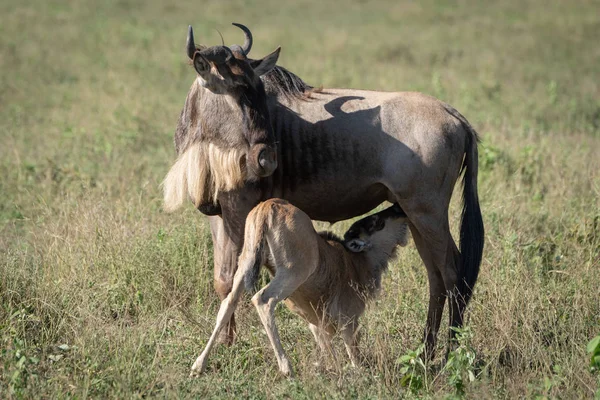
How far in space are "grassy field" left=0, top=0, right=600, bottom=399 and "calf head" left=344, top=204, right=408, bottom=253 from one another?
1.71 feet

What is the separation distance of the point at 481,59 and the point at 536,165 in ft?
26.7

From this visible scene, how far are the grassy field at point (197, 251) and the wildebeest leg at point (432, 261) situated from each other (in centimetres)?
17

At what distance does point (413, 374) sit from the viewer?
4.46m

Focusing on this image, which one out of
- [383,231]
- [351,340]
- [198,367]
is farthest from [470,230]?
[198,367]

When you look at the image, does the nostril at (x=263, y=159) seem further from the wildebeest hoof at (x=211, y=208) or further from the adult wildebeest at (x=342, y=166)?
the wildebeest hoof at (x=211, y=208)

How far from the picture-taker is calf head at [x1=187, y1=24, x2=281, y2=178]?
4.95 m

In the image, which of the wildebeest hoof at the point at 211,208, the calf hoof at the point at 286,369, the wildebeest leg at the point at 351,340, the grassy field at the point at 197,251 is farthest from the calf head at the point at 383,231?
the calf hoof at the point at 286,369

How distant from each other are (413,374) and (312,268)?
101 cm

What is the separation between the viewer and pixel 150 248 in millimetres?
6176

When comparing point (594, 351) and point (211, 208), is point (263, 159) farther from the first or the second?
point (594, 351)

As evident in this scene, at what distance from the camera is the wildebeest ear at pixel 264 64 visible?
5.18 meters

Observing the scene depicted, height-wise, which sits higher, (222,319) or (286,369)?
(222,319)

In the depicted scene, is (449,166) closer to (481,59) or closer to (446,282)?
(446,282)

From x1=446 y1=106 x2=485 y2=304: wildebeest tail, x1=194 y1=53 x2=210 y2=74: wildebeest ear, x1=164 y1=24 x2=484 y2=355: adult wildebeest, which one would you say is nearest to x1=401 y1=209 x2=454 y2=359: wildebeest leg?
x1=164 y1=24 x2=484 y2=355: adult wildebeest
